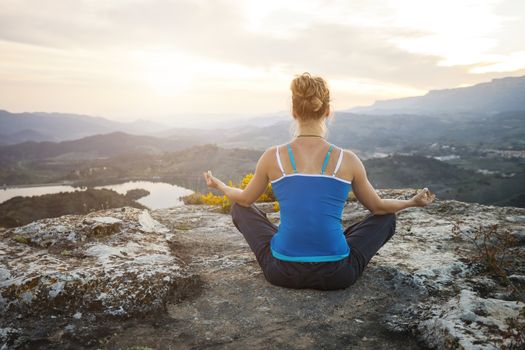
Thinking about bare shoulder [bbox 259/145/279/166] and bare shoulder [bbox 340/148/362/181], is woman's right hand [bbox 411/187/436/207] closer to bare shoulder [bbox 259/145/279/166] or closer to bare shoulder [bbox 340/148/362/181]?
bare shoulder [bbox 340/148/362/181]

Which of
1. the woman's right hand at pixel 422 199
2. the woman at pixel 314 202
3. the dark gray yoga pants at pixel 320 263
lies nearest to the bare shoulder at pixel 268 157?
the woman at pixel 314 202

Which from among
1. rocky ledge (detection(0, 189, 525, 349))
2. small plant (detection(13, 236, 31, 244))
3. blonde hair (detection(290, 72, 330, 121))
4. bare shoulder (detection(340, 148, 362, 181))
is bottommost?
rocky ledge (detection(0, 189, 525, 349))

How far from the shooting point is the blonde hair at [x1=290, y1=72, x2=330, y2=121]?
375cm

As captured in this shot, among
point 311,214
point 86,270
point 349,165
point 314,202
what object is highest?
point 349,165

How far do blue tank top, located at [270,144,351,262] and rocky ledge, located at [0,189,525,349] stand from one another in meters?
0.67

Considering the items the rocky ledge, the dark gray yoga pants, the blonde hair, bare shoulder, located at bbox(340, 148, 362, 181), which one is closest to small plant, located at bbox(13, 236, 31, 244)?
the rocky ledge

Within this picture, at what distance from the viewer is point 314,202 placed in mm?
3752

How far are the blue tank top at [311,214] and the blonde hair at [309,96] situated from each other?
16.5 inches

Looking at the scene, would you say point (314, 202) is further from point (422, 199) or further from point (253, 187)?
point (422, 199)

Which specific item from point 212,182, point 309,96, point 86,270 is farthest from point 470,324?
point 86,270

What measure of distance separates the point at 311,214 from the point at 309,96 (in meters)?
1.26

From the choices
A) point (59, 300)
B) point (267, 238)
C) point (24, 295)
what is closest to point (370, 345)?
point (267, 238)

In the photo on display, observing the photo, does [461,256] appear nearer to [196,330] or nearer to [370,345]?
[370,345]

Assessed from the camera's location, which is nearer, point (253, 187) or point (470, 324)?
point (470, 324)
